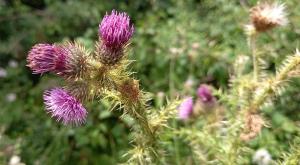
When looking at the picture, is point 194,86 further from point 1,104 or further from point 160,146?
point 160,146

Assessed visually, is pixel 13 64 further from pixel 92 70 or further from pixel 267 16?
pixel 92 70

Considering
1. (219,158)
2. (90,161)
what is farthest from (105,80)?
(90,161)

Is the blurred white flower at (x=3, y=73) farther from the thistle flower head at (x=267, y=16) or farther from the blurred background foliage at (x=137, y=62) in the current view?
the thistle flower head at (x=267, y=16)

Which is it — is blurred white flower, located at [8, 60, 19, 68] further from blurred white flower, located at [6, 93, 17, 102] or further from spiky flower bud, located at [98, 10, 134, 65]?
spiky flower bud, located at [98, 10, 134, 65]

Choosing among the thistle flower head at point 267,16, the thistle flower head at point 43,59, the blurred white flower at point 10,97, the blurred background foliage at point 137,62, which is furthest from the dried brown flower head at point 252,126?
the blurred white flower at point 10,97

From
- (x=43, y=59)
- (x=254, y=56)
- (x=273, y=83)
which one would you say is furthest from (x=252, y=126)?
(x=43, y=59)

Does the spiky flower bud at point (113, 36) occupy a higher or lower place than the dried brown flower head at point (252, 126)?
higher
